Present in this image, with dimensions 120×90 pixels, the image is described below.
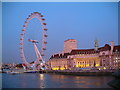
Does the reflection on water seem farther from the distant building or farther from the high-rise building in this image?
the high-rise building

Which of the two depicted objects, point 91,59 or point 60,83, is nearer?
point 60,83

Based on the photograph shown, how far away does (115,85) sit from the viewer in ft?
12.8

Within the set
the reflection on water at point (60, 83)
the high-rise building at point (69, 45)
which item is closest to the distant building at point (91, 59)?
the high-rise building at point (69, 45)

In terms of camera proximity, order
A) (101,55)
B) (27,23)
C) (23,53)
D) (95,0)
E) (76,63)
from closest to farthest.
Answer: (95,0) → (27,23) → (23,53) → (101,55) → (76,63)

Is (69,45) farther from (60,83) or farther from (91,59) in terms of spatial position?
(60,83)

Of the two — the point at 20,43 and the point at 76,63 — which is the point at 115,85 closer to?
the point at 20,43

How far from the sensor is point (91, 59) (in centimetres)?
3594

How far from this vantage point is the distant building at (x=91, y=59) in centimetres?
3013

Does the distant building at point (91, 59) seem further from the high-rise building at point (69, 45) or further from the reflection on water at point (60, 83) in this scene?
the reflection on water at point (60, 83)

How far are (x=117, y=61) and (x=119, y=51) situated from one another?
5.27ft

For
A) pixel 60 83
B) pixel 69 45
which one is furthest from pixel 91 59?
pixel 60 83

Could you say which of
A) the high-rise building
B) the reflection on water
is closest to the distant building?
the high-rise building

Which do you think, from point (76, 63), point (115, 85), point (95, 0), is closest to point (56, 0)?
point (95, 0)

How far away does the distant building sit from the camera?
30.1m
